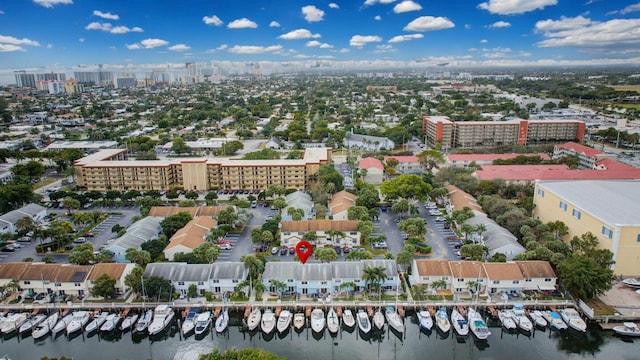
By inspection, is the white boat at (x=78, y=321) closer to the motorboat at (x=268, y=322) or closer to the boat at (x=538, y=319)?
the motorboat at (x=268, y=322)

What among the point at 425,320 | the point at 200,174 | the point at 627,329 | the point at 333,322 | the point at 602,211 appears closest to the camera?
the point at 627,329

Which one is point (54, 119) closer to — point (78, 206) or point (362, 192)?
point (78, 206)

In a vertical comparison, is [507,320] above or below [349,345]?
above

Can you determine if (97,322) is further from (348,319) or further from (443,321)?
(443,321)

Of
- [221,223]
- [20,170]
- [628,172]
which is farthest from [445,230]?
[20,170]

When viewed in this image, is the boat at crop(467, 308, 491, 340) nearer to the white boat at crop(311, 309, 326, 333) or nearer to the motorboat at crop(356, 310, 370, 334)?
the motorboat at crop(356, 310, 370, 334)

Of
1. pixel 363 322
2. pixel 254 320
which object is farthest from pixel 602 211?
pixel 254 320

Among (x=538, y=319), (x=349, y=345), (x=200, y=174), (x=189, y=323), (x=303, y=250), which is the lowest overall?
(x=349, y=345)
